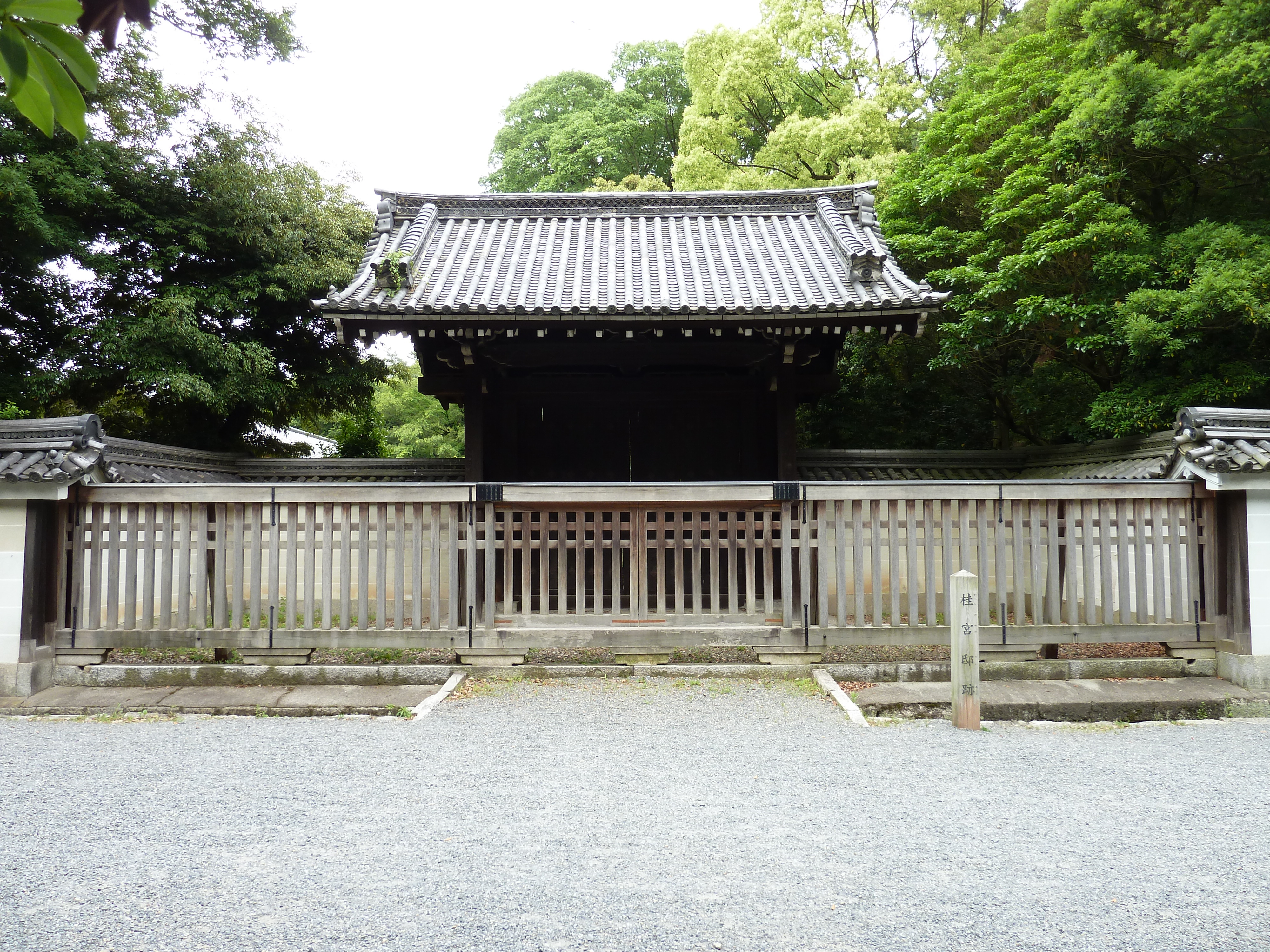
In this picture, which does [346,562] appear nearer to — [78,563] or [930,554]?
[78,563]

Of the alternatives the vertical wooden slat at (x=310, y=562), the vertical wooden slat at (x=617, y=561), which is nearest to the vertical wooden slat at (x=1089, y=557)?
the vertical wooden slat at (x=617, y=561)

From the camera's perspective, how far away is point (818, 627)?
602cm

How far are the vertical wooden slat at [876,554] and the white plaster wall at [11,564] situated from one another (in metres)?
6.99

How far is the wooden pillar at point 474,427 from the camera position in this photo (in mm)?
7746

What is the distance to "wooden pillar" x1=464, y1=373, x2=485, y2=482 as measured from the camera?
25.4 feet

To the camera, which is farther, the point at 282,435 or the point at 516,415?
the point at 282,435

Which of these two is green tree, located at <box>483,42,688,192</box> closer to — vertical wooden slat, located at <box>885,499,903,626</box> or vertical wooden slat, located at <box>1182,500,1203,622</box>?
vertical wooden slat, located at <box>885,499,903,626</box>

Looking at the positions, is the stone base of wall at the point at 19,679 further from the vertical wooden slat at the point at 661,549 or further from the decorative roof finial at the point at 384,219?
the decorative roof finial at the point at 384,219

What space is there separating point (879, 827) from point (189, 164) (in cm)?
1343

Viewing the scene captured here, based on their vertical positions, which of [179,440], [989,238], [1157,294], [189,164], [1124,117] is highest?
[189,164]

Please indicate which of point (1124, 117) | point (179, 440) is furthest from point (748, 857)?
point (179, 440)

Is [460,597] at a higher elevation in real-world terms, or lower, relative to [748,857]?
higher

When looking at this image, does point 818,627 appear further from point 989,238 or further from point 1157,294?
point 989,238

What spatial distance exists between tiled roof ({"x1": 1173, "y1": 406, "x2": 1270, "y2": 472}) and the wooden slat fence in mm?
373
